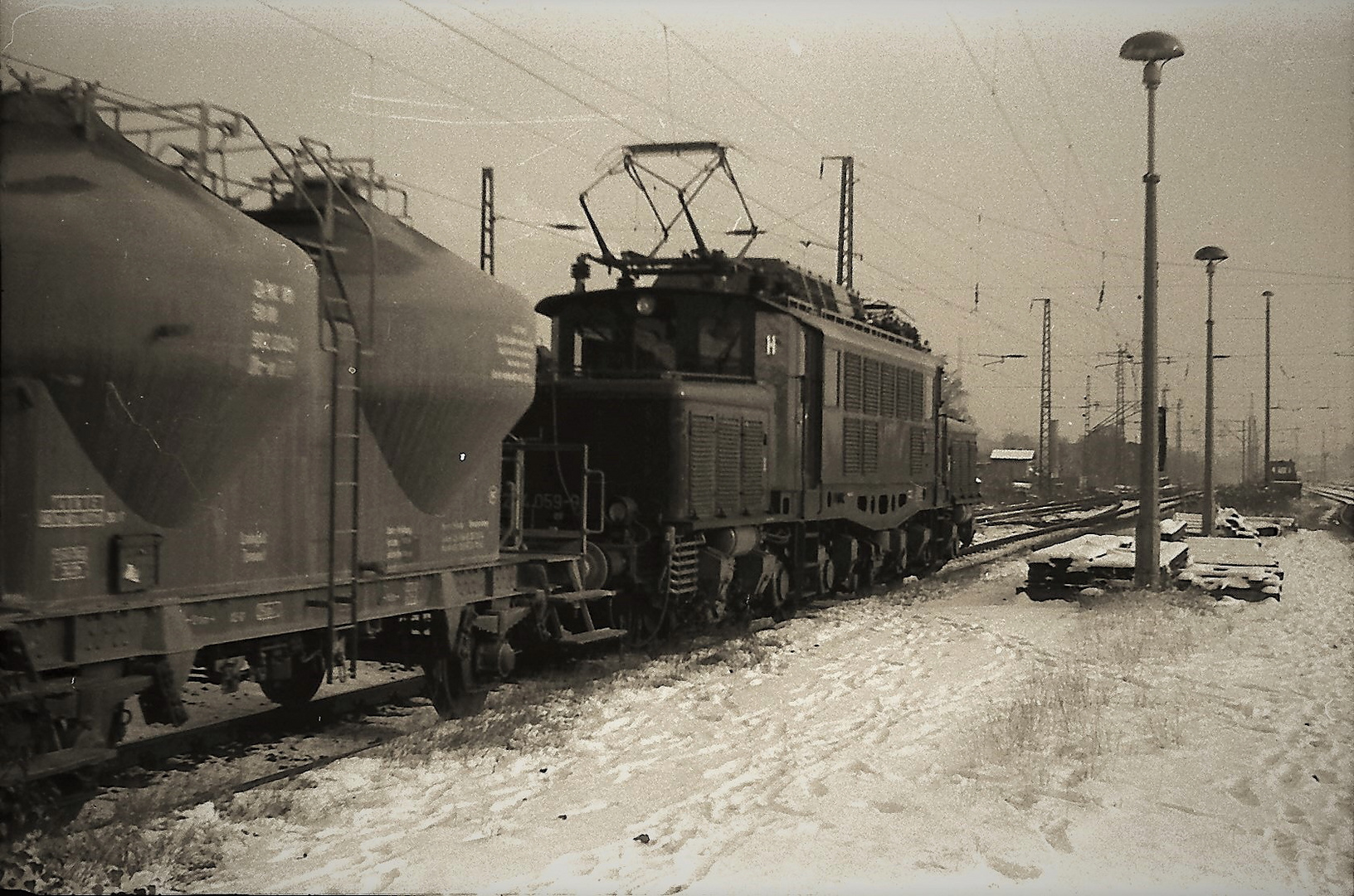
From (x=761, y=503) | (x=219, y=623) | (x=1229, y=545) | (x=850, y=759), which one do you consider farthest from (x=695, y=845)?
(x=1229, y=545)

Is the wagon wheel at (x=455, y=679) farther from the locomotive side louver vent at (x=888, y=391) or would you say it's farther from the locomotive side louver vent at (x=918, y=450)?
the locomotive side louver vent at (x=918, y=450)

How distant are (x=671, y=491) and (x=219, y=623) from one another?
545cm

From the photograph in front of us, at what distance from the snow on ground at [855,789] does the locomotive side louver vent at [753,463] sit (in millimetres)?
2163

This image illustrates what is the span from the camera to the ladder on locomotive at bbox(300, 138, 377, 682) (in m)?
7.04

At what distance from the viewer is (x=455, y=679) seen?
8586mm

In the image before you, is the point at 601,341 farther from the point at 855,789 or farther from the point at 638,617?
the point at 855,789

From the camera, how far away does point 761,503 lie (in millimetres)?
13055

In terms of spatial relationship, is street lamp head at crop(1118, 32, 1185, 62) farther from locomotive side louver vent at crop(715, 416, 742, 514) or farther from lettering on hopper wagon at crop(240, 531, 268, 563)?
lettering on hopper wagon at crop(240, 531, 268, 563)

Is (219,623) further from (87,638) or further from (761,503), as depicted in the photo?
(761,503)

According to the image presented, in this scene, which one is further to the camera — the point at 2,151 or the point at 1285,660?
the point at 1285,660

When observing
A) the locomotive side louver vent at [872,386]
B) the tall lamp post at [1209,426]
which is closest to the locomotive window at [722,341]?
the locomotive side louver vent at [872,386]

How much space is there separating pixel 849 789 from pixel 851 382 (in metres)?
8.88

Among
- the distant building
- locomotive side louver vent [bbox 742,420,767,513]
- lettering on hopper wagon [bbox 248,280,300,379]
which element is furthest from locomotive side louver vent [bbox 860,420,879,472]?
the distant building

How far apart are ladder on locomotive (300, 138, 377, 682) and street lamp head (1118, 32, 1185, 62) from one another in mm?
9649
